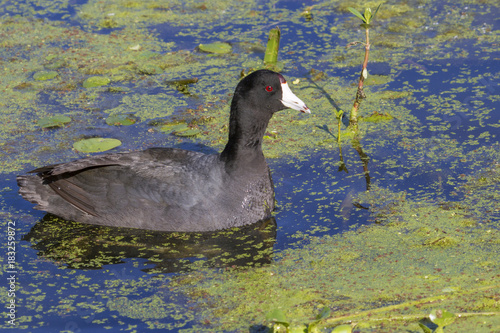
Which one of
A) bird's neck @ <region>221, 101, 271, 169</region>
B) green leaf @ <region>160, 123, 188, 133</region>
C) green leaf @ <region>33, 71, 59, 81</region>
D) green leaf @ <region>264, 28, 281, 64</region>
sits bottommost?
green leaf @ <region>160, 123, 188, 133</region>

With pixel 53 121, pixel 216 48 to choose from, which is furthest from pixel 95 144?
pixel 216 48

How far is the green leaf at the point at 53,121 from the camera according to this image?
6.50 meters

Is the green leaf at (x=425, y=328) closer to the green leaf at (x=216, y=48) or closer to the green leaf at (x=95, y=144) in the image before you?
the green leaf at (x=95, y=144)

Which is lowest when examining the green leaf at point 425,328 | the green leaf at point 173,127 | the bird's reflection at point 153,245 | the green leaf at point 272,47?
the bird's reflection at point 153,245

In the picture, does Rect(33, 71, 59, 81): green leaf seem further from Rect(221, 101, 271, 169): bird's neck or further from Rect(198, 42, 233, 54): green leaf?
Rect(221, 101, 271, 169): bird's neck

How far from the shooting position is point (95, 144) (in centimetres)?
609

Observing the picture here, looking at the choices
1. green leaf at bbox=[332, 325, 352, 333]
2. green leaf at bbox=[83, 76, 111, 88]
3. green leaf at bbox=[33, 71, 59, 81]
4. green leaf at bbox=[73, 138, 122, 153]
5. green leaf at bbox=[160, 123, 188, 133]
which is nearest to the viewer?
green leaf at bbox=[332, 325, 352, 333]

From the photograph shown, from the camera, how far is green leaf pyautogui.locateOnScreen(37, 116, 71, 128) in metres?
6.50

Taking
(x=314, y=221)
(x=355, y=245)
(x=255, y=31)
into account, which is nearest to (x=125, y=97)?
(x=255, y=31)

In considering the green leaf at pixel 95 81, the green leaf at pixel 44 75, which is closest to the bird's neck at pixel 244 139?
the green leaf at pixel 95 81

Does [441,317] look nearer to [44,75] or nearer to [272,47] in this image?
[272,47]

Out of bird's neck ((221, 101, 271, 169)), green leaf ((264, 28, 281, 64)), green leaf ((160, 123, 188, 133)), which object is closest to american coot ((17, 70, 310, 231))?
bird's neck ((221, 101, 271, 169))

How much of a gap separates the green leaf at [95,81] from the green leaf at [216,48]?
1.16m

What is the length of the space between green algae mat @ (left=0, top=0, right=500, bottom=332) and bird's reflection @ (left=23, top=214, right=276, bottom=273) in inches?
0.6
